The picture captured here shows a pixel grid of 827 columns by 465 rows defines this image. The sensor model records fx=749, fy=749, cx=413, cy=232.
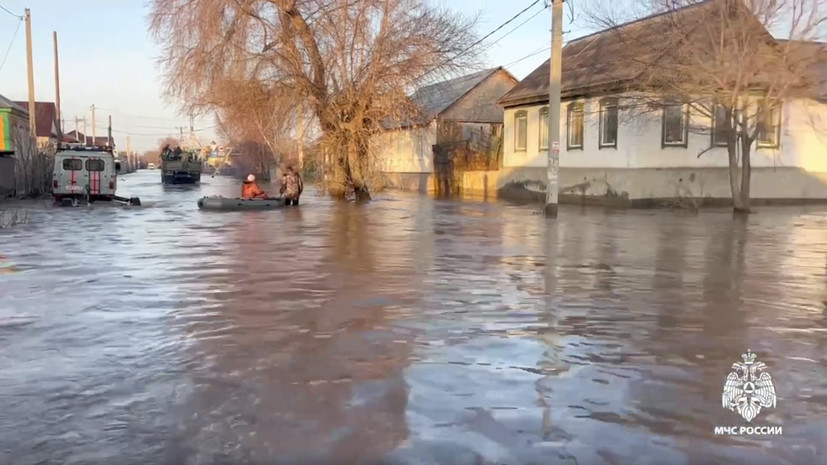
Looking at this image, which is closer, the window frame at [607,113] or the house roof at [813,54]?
the house roof at [813,54]

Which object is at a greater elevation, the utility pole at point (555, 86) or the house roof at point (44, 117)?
the house roof at point (44, 117)

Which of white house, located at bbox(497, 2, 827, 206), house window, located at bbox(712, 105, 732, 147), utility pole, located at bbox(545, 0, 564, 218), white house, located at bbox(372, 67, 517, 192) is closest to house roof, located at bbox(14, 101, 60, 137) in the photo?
white house, located at bbox(372, 67, 517, 192)

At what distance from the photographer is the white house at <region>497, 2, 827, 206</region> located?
91.7 feet

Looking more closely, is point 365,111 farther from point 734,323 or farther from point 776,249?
point 734,323

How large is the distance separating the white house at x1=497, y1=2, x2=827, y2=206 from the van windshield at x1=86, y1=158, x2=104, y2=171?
17.9 metres

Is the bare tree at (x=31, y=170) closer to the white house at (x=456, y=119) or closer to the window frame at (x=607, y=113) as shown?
the white house at (x=456, y=119)

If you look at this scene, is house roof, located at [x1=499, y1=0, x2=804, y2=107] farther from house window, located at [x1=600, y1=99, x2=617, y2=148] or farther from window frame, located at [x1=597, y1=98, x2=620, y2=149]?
house window, located at [x1=600, y1=99, x2=617, y2=148]

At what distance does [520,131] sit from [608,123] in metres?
7.35

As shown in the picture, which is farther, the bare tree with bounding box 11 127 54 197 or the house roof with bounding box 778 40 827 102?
the bare tree with bounding box 11 127 54 197

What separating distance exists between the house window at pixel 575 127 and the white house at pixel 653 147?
42mm

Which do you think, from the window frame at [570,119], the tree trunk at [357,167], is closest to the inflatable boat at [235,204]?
the tree trunk at [357,167]

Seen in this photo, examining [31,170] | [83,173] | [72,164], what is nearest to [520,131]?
[83,173]

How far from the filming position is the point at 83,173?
26828 millimetres

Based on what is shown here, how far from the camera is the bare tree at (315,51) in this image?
92.9ft
